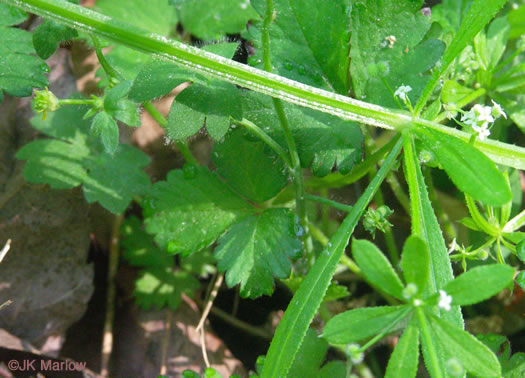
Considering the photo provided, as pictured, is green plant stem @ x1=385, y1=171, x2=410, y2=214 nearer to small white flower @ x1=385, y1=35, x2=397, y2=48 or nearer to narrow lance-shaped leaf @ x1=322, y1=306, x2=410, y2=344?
small white flower @ x1=385, y1=35, x2=397, y2=48

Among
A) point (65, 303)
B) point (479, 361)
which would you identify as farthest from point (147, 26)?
point (479, 361)

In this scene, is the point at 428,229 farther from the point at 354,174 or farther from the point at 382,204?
the point at 382,204

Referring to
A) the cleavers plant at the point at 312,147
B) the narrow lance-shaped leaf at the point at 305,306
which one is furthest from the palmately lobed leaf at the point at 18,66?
the narrow lance-shaped leaf at the point at 305,306

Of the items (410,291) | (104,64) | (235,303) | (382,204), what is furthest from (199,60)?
(235,303)

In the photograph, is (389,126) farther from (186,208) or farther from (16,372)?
(16,372)

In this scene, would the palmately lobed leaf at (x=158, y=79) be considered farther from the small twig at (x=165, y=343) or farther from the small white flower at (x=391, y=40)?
the small twig at (x=165, y=343)

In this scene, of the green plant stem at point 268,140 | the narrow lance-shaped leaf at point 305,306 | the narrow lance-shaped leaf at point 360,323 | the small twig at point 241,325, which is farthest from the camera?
the small twig at point 241,325

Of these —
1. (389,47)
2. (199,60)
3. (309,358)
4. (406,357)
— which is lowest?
(309,358)
